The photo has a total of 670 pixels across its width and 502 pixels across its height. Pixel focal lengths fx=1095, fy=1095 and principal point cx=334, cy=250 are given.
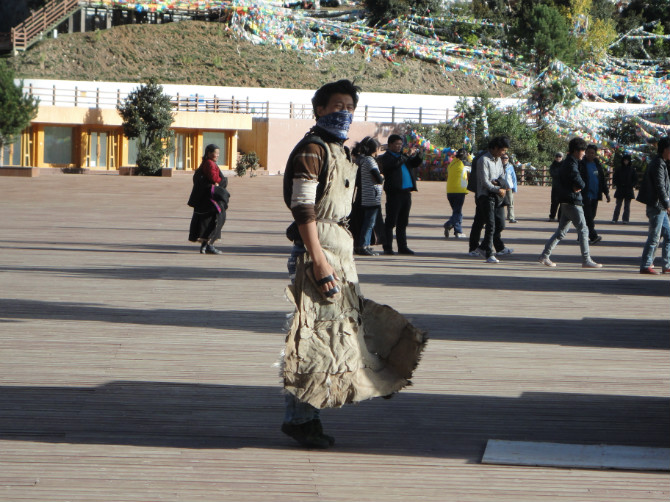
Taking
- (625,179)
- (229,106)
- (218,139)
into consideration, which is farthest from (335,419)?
(229,106)

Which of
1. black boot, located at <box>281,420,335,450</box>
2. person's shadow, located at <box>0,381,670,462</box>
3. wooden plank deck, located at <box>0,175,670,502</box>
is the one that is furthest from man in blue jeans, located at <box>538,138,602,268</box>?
black boot, located at <box>281,420,335,450</box>

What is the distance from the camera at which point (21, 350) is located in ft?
23.8

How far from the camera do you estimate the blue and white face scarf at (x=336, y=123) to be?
4949 millimetres

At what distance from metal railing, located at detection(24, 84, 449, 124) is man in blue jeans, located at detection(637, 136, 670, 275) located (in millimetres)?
36385

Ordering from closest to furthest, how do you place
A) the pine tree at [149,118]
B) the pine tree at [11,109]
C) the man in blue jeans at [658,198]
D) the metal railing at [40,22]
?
the man in blue jeans at [658,198] → the pine tree at [11,109] → the pine tree at [149,118] → the metal railing at [40,22]

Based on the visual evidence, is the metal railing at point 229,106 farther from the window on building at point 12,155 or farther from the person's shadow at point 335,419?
the person's shadow at point 335,419

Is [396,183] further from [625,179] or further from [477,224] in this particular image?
[625,179]

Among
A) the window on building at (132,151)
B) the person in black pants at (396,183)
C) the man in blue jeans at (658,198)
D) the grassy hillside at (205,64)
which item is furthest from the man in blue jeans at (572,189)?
the grassy hillside at (205,64)

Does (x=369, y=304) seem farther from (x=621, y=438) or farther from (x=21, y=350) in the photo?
(x=21, y=350)

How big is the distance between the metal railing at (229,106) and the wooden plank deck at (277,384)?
119 ft

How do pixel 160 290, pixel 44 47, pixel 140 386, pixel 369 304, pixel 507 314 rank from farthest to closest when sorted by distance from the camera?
pixel 44 47 → pixel 160 290 → pixel 507 314 → pixel 140 386 → pixel 369 304

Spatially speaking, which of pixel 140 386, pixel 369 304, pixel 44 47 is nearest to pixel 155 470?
pixel 369 304

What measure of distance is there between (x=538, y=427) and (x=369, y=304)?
3.62 ft

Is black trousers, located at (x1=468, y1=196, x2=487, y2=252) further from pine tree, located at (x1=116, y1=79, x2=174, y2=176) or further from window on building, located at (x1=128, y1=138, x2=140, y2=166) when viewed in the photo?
window on building, located at (x1=128, y1=138, x2=140, y2=166)
